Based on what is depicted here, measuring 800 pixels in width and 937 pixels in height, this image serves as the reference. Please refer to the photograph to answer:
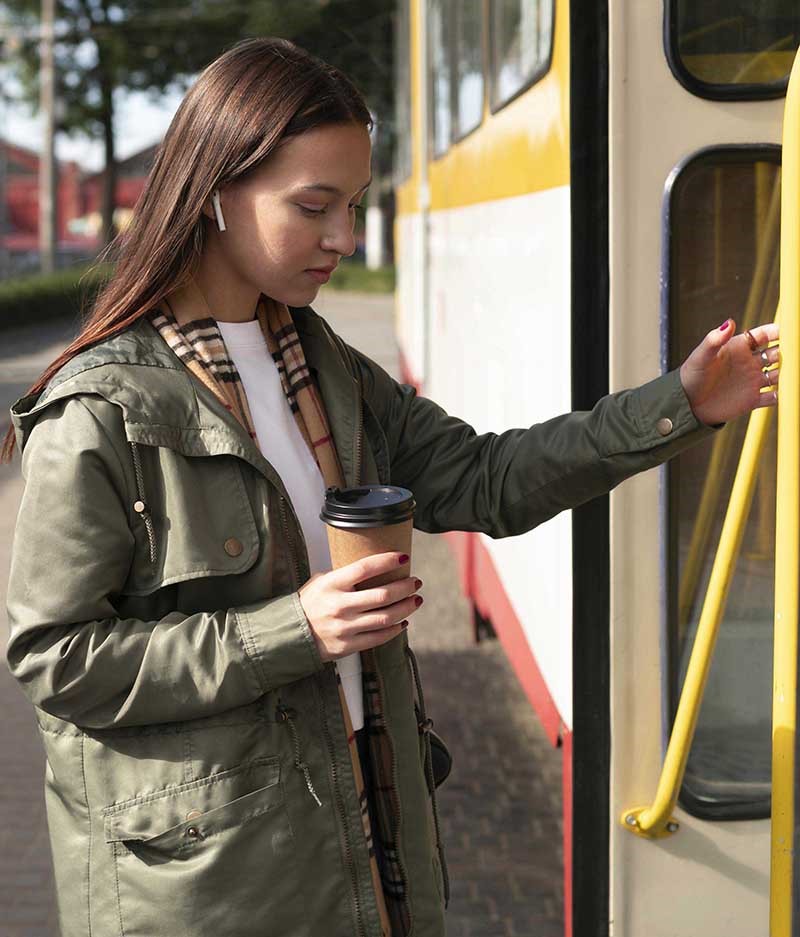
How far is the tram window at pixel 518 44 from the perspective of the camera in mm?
2768

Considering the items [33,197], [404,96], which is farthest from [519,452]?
[33,197]

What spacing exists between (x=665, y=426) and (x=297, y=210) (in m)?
0.59

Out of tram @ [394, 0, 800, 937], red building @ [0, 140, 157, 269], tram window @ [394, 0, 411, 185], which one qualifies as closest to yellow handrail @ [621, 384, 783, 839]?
tram @ [394, 0, 800, 937]

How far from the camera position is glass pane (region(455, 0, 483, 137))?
4160 mm

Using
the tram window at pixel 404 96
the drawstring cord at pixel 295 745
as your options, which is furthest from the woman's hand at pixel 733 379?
the tram window at pixel 404 96

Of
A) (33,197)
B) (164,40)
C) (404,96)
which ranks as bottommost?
(404,96)

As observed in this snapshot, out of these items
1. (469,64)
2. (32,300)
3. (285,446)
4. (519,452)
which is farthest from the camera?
(32,300)

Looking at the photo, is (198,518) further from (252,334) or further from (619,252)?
(619,252)

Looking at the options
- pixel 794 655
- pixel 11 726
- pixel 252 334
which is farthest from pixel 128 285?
pixel 11 726

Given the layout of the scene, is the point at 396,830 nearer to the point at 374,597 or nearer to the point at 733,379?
the point at 374,597

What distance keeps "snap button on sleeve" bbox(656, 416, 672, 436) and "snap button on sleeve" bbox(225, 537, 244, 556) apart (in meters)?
0.62

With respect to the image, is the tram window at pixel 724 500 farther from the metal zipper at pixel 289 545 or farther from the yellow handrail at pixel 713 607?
the metal zipper at pixel 289 545

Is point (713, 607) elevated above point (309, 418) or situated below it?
below

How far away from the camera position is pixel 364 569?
1585 millimetres
